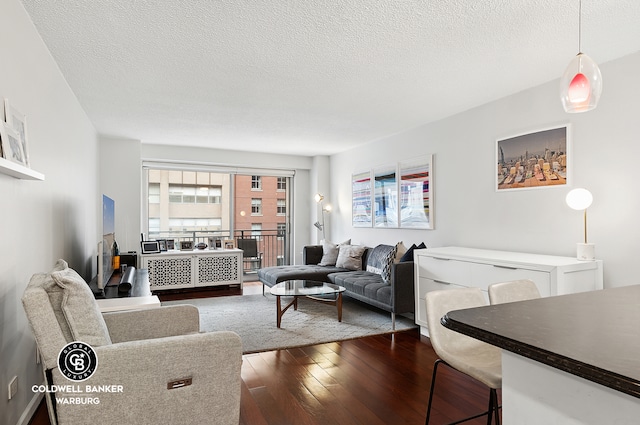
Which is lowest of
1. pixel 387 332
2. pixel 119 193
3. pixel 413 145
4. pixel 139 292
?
pixel 387 332

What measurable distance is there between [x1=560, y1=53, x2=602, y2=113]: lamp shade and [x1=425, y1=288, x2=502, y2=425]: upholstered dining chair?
1024mm

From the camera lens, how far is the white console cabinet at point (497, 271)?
8.71 feet

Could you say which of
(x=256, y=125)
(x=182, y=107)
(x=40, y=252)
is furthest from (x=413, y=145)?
(x=40, y=252)

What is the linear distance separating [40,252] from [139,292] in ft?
2.96

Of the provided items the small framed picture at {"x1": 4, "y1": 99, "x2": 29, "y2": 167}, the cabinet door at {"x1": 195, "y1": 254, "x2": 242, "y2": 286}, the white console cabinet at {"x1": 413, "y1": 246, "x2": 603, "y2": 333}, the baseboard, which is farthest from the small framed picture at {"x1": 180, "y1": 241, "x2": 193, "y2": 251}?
the small framed picture at {"x1": 4, "y1": 99, "x2": 29, "y2": 167}

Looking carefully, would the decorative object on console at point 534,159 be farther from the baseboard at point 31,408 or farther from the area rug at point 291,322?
the baseboard at point 31,408

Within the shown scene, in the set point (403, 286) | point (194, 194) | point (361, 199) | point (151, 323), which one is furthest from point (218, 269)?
point (151, 323)

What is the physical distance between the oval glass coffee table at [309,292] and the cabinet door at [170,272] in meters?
2.21

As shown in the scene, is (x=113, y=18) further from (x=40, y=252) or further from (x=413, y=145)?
(x=413, y=145)

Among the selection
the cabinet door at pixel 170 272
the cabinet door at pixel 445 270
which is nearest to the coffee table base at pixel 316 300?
the cabinet door at pixel 445 270

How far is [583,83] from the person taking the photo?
167 cm

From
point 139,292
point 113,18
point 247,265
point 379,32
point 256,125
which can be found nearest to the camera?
point 113,18

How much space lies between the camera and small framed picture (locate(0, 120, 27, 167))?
170 cm

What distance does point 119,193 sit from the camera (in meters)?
5.68
